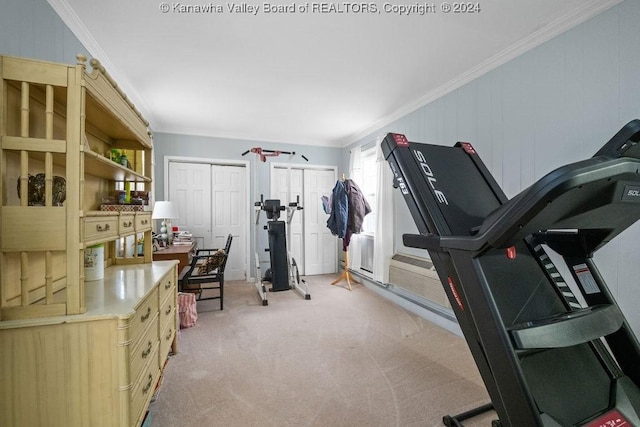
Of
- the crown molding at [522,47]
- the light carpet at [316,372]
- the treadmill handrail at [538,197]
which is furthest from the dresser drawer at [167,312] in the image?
the crown molding at [522,47]

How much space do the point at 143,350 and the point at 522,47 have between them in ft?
11.0

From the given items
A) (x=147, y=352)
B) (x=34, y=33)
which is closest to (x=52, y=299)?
(x=147, y=352)

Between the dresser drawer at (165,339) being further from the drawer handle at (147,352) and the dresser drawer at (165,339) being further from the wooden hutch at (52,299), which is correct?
the wooden hutch at (52,299)

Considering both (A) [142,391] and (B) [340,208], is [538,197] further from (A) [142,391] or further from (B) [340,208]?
(B) [340,208]

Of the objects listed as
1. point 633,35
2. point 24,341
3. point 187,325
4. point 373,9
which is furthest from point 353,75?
point 187,325

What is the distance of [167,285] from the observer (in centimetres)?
205

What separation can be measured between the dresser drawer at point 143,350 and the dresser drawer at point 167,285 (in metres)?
0.24

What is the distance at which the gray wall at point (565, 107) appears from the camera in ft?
5.53

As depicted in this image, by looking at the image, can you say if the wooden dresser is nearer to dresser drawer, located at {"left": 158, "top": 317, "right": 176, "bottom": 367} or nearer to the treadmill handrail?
dresser drawer, located at {"left": 158, "top": 317, "right": 176, "bottom": 367}

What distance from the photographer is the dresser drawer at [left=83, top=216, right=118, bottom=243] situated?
4.02 feet

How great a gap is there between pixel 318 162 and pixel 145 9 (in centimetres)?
366

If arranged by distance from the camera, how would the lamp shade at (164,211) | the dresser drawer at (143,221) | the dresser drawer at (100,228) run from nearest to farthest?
the dresser drawer at (100,228), the dresser drawer at (143,221), the lamp shade at (164,211)

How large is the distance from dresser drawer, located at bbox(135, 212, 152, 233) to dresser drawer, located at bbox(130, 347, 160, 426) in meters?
0.89

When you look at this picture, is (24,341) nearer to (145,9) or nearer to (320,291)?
(145,9)
